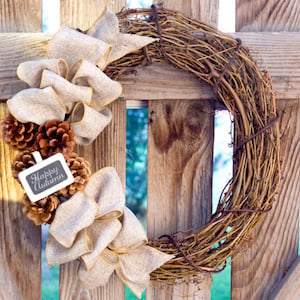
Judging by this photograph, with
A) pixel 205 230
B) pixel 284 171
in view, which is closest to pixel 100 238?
pixel 205 230

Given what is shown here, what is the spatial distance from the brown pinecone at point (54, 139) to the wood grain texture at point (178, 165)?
279 mm

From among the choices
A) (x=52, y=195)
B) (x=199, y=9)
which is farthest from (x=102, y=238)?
(x=199, y=9)

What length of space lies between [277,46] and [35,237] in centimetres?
75

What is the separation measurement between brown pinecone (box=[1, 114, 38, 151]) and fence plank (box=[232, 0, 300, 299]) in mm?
591

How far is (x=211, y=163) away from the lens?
1299 mm

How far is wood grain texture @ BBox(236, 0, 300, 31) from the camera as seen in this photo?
131 cm

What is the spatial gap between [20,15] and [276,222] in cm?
82

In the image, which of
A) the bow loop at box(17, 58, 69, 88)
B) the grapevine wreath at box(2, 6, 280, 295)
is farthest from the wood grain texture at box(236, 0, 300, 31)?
Answer: the bow loop at box(17, 58, 69, 88)

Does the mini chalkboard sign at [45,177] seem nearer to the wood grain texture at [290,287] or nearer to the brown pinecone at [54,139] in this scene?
the brown pinecone at [54,139]

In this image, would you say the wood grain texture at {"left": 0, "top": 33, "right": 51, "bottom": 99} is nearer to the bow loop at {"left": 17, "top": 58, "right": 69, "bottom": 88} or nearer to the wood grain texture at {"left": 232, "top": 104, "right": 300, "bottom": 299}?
the bow loop at {"left": 17, "top": 58, "right": 69, "bottom": 88}

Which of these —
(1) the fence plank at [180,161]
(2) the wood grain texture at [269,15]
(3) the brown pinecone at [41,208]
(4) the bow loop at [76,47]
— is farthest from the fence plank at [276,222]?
(3) the brown pinecone at [41,208]

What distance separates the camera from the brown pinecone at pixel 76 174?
1.06 metres

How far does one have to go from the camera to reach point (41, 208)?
106 centimetres

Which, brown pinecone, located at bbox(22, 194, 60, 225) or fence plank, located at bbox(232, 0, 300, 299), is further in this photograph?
fence plank, located at bbox(232, 0, 300, 299)
